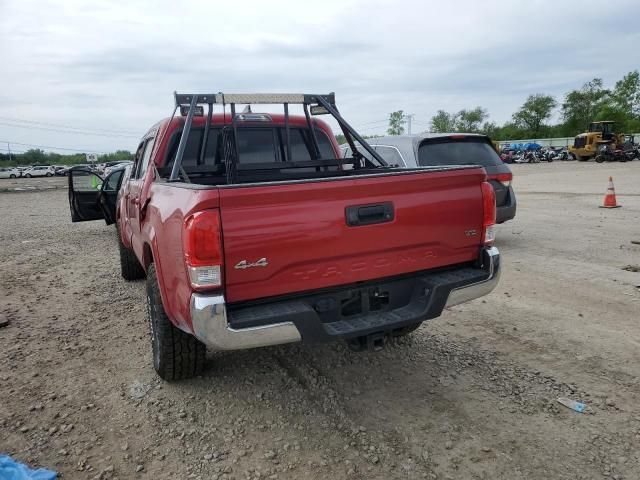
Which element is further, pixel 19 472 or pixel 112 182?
pixel 112 182

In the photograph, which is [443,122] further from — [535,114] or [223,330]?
[223,330]

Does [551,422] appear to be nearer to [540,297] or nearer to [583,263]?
[540,297]

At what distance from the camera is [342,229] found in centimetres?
273

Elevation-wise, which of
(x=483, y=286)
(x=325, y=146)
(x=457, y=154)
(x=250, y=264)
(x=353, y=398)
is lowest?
(x=353, y=398)

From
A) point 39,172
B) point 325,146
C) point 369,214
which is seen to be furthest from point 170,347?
point 39,172

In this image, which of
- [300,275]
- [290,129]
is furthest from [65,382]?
[290,129]

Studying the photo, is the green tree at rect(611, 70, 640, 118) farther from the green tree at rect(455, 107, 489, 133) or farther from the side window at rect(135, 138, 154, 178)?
the side window at rect(135, 138, 154, 178)

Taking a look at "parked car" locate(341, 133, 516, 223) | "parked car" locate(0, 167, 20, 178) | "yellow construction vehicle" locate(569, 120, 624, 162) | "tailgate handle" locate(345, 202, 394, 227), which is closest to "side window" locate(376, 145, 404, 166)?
"parked car" locate(341, 133, 516, 223)

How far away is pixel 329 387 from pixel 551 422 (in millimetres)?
1382

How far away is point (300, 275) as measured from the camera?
2695mm

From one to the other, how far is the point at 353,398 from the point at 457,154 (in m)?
4.84

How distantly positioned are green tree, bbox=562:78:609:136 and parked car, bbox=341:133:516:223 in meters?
75.9

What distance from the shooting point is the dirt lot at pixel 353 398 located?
258 centimetres

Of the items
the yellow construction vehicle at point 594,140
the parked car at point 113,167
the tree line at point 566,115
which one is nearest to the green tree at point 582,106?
the tree line at point 566,115
